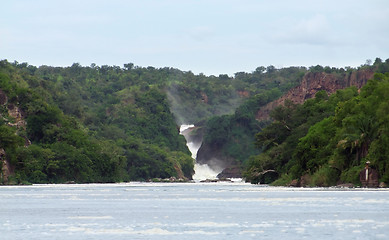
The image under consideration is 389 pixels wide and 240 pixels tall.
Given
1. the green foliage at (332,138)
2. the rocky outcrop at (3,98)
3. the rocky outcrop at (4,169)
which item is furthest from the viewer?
the rocky outcrop at (3,98)

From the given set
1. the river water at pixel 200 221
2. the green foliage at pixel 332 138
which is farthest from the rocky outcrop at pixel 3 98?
the river water at pixel 200 221

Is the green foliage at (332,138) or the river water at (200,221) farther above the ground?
the green foliage at (332,138)

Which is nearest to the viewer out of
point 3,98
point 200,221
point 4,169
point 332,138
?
point 200,221

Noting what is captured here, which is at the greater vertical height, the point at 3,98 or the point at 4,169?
the point at 3,98

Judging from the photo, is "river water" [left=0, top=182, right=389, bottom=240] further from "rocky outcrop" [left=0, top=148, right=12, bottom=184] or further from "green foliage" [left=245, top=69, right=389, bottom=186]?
"rocky outcrop" [left=0, top=148, right=12, bottom=184]

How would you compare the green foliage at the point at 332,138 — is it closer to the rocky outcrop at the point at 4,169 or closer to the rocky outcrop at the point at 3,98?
the rocky outcrop at the point at 4,169

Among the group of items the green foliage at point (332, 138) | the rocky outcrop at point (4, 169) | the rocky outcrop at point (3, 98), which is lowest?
the rocky outcrop at point (4, 169)

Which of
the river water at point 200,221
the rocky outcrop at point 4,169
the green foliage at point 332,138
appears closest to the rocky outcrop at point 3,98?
the rocky outcrop at point 4,169

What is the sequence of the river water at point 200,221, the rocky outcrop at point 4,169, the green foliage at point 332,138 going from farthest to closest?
the rocky outcrop at point 4,169 < the green foliage at point 332,138 < the river water at point 200,221

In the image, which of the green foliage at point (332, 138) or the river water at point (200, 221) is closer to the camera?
the river water at point (200, 221)

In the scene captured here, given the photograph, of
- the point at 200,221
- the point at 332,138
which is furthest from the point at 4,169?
the point at 200,221

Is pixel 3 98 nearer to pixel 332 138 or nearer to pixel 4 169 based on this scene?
pixel 4 169

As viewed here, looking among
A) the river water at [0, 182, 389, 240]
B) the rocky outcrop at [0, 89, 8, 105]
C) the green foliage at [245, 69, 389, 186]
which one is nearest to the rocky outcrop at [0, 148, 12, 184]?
the rocky outcrop at [0, 89, 8, 105]

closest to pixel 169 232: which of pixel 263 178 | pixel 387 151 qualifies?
pixel 387 151
